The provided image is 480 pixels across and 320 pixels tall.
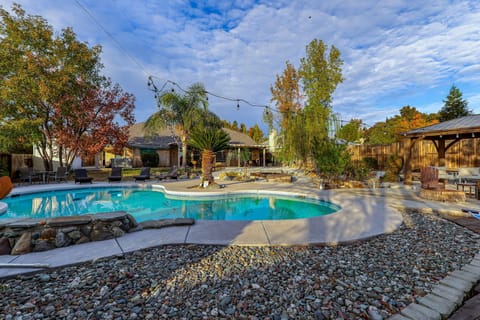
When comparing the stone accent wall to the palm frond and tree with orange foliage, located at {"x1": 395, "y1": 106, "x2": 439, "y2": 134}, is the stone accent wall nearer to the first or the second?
the palm frond

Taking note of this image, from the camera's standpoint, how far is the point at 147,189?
11320 millimetres

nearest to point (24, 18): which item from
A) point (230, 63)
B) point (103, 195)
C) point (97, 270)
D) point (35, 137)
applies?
point (35, 137)

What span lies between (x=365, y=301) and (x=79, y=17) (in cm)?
1306

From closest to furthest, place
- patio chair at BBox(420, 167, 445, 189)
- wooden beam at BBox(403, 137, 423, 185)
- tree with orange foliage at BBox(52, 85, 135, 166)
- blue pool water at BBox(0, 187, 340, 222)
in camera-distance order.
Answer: blue pool water at BBox(0, 187, 340, 222)
patio chair at BBox(420, 167, 445, 189)
wooden beam at BBox(403, 137, 423, 185)
tree with orange foliage at BBox(52, 85, 135, 166)

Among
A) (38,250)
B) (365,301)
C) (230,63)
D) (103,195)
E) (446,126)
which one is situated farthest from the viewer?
(230,63)

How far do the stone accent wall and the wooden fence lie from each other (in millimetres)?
12751

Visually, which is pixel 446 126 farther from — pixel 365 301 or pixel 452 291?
pixel 365 301

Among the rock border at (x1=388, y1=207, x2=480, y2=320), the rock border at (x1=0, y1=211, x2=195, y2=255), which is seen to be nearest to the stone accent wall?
the rock border at (x1=0, y1=211, x2=195, y2=255)

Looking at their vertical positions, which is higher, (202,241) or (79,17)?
(79,17)

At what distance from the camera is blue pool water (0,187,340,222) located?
6645 millimetres

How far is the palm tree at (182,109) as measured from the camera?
17.8m

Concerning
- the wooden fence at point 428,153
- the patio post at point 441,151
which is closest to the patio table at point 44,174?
the wooden fence at point 428,153

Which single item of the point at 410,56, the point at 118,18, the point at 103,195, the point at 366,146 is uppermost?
the point at 118,18

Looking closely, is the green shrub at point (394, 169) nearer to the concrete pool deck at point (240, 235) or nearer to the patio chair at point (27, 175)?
the concrete pool deck at point (240, 235)
